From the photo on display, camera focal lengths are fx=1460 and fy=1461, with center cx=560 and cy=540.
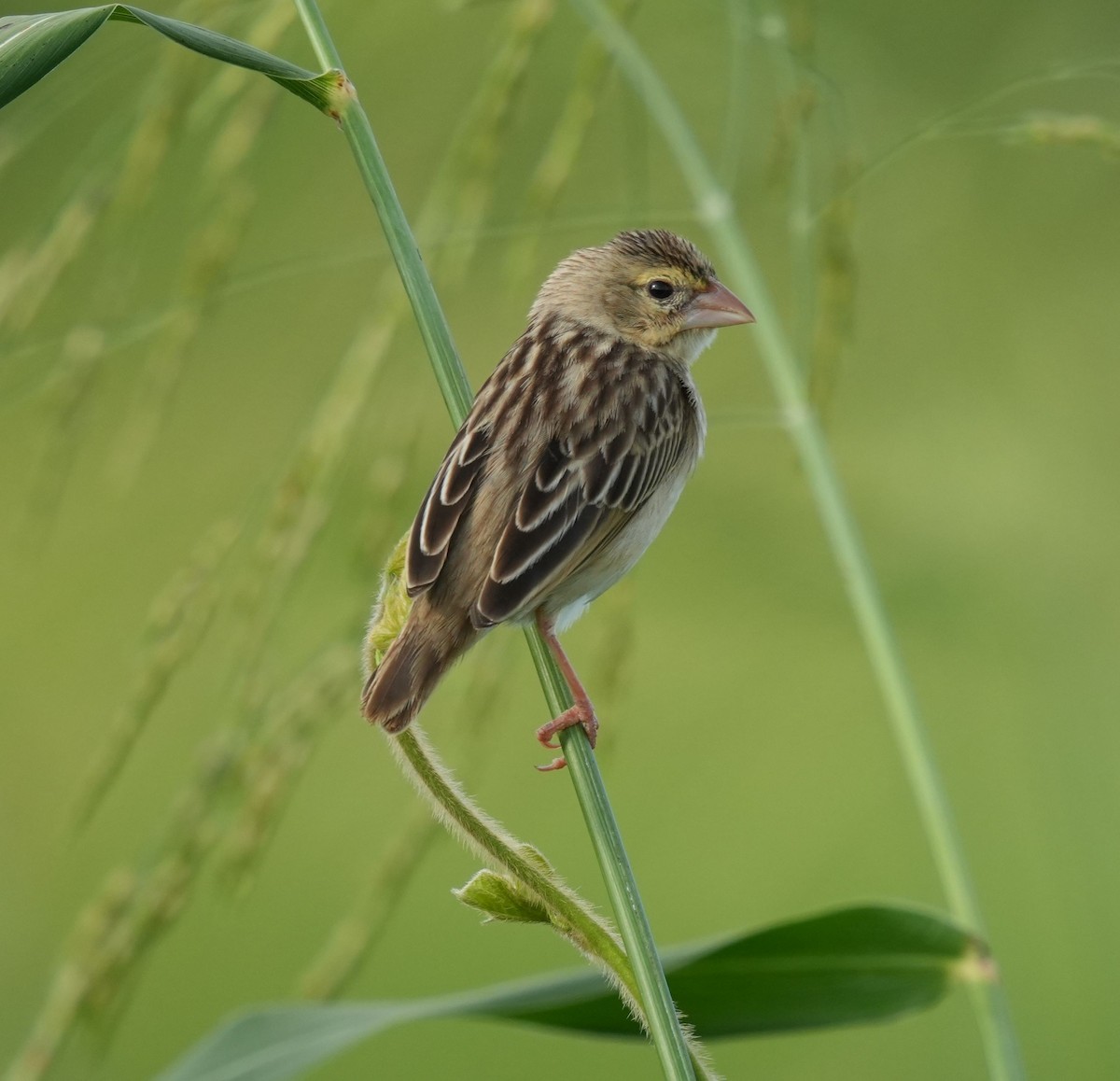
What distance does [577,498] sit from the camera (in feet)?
7.33

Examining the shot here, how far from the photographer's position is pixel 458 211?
218cm

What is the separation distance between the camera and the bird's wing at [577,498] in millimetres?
2104

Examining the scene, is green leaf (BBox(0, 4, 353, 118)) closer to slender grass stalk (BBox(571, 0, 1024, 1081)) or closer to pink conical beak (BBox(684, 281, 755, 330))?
slender grass stalk (BBox(571, 0, 1024, 1081))

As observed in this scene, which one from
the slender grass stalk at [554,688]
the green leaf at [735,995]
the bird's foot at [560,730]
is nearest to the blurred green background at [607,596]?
the bird's foot at [560,730]

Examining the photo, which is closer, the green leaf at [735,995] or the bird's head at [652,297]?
the green leaf at [735,995]

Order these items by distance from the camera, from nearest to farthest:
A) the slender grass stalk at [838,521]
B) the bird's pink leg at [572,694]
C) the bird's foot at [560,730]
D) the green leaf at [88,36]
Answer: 1. the green leaf at [88,36]
2. the bird's foot at [560,730]
3. the slender grass stalk at [838,521]
4. the bird's pink leg at [572,694]

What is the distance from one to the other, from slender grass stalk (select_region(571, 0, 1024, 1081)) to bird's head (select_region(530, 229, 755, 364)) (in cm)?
52

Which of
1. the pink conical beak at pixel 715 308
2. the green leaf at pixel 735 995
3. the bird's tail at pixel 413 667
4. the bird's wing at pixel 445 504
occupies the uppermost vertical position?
the pink conical beak at pixel 715 308

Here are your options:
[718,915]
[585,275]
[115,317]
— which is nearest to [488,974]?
[718,915]

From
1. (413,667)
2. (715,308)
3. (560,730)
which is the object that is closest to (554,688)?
(560,730)

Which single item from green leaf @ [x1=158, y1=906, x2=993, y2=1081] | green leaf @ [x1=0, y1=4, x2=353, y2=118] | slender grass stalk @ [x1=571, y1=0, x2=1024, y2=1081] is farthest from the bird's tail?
green leaf @ [x1=0, y1=4, x2=353, y2=118]

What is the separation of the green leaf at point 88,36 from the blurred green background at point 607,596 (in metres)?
0.46

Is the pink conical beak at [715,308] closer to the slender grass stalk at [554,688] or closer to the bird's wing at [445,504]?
the bird's wing at [445,504]

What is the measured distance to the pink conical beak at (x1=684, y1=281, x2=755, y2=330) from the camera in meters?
2.77
